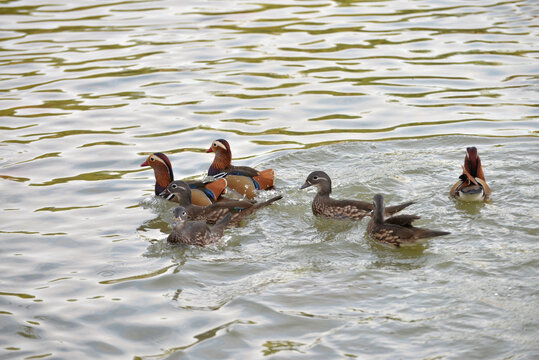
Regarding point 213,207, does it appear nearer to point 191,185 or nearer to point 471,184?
point 191,185

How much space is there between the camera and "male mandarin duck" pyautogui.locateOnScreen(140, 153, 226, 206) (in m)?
10.9

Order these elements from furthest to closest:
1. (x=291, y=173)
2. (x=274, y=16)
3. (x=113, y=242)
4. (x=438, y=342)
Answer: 1. (x=274, y=16)
2. (x=291, y=173)
3. (x=113, y=242)
4. (x=438, y=342)

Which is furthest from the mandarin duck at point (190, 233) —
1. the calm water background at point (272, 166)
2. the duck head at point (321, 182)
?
the duck head at point (321, 182)

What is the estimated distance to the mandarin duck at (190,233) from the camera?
9234 millimetres

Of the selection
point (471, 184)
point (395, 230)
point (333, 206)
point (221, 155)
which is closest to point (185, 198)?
point (221, 155)

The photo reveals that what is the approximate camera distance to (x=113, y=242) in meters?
9.48

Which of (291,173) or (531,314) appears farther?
(291,173)

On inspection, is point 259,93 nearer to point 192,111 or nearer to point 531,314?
point 192,111

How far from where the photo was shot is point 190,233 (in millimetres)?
9250

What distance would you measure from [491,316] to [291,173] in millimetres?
4927

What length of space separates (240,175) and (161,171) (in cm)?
109

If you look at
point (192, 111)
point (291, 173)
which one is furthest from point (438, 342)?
point (192, 111)

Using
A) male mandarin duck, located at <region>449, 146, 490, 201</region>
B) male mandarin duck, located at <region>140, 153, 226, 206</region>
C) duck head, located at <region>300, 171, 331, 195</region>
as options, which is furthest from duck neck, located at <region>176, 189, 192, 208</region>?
male mandarin duck, located at <region>449, 146, 490, 201</region>

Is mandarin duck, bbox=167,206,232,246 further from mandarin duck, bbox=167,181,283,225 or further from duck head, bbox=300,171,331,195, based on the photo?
duck head, bbox=300,171,331,195
